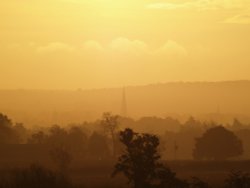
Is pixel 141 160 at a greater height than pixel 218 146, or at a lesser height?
lesser

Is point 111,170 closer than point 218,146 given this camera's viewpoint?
Yes

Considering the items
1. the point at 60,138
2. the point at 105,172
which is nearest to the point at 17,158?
the point at 105,172

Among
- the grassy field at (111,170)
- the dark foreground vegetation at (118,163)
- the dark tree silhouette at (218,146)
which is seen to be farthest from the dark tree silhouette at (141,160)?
the dark tree silhouette at (218,146)

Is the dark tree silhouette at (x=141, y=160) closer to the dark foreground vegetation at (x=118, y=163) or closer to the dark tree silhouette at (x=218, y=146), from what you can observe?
the dark foreground vegetation at (x=118, y=163)

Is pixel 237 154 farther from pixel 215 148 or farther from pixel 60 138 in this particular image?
pixel 60 138

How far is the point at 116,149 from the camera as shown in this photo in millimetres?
130875

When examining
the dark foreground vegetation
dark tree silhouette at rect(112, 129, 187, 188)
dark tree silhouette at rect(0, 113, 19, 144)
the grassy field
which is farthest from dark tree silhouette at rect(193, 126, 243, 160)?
dark tree silhouette at rect(112, 129, 187, 188)

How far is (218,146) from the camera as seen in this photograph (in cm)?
12194

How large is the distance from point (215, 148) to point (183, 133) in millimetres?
42986

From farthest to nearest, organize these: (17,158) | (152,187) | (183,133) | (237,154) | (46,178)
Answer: (183,133) < (237,154) < (17,158) < (46,178) < (152,187)

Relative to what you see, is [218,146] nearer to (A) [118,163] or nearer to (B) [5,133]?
(B) [5,133]

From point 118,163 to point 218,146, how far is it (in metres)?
77.8

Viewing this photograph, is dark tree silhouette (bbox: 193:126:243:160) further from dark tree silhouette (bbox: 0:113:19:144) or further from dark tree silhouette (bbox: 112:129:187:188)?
dark tree silhouette (bbox: 112:129:187:188)

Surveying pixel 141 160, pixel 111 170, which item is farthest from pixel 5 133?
pixel 141 160
